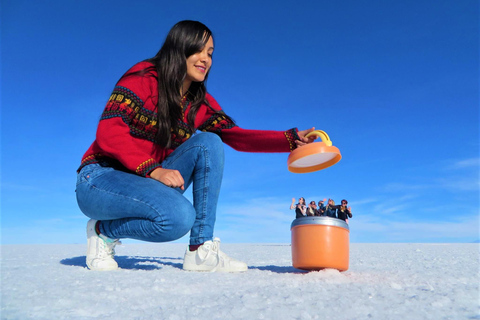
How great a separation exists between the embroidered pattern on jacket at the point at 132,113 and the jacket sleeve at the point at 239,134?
53 cm

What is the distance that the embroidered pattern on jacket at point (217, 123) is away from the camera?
9.87ft

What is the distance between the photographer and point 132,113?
2.41 m

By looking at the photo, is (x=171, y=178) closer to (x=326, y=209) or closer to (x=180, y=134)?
(x=180, y=134)

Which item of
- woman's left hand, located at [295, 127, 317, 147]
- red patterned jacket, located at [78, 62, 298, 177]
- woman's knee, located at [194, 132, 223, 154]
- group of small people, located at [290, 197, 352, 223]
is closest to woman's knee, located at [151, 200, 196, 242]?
red patterned jacket, located at [78, 62, 298, 177]

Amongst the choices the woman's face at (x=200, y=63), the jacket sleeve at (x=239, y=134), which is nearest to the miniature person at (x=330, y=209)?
the jacket sleeve at (x=239, y=134)

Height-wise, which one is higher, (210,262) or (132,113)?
(132,113)

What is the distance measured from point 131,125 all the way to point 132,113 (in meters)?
0.11

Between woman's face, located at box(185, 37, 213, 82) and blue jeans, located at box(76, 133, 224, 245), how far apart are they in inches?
16.5

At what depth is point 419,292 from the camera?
64.3 inches

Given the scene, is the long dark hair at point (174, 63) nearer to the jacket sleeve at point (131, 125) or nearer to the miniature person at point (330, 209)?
the jacket sleeve at point (131, 125)

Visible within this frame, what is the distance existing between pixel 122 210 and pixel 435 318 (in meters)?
1.77

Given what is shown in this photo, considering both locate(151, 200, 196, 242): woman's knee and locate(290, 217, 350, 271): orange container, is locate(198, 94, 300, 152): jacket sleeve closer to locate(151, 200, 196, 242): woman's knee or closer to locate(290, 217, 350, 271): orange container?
locate(290, 217, 350, 271): orange container

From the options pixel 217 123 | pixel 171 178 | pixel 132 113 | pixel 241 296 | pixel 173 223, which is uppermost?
pixel 217 123

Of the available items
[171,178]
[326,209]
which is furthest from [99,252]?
[326,209]
